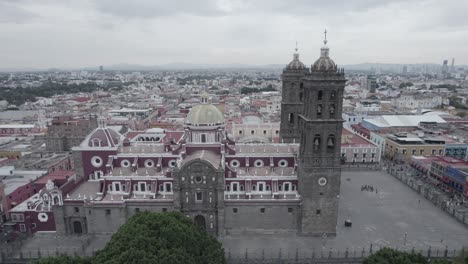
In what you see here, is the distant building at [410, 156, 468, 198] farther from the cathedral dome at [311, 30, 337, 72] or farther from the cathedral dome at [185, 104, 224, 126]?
the cathedral dome at [185, 104, 224, 126]

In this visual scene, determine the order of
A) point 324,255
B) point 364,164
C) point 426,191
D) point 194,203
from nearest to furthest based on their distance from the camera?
point 324,255
point 194,203
point 426,191
point 364,164

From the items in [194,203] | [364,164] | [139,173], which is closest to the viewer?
[194,203]

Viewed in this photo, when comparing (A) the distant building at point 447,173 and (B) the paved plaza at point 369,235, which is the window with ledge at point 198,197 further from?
(A) the distant building at point 447,173

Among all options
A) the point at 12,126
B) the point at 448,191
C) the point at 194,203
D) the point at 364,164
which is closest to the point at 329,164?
the point at 194,203

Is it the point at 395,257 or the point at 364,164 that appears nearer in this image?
the point at 395,257

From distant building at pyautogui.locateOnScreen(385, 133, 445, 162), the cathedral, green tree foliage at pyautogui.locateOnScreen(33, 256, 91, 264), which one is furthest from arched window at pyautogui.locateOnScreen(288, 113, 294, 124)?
green tree foliage at pyautogui.locateOnScreen(33, 256, 91, 264)

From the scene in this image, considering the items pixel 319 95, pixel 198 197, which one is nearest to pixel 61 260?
pixel 198 197

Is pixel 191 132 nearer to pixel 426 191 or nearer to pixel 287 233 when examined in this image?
pixel 287 233

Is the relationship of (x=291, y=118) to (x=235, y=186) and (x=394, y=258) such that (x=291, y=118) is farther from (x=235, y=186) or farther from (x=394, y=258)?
(x=394, y=258)

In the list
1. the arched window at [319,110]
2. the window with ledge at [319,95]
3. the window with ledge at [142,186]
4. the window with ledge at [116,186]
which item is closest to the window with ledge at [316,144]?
the arched window at [319,110]
